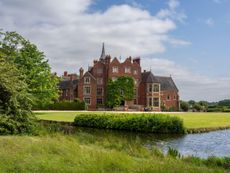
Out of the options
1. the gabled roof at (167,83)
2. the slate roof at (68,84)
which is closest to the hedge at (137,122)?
the slate roof at (68,84)

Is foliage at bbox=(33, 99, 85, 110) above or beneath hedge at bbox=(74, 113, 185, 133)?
above

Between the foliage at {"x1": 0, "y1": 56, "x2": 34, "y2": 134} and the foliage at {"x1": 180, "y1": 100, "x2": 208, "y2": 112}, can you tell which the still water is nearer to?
the foliage at {"x1": 0, "y1": 56, "x2": 34, "y2": 134}

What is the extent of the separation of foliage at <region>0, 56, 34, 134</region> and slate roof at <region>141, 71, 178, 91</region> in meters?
55.0

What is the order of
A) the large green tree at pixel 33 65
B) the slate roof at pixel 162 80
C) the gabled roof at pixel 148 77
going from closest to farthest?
the large green tree at pixel 33 65 → the gabled roof at pixel 148 77 → the slate roof at pixel 162 80

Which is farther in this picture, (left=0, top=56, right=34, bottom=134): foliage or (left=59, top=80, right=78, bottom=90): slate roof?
(left=59, top=80, right=78, bottom=90): slate roof

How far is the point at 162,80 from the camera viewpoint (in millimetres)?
82125

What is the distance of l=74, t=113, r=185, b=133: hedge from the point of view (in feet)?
91.7

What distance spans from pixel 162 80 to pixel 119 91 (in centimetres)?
1629

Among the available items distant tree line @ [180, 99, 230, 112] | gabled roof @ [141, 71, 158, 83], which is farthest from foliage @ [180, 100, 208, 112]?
gabled roof @ [141, 71, 158, 83]

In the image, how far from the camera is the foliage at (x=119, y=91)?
2697 inches

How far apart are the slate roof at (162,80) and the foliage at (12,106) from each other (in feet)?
180

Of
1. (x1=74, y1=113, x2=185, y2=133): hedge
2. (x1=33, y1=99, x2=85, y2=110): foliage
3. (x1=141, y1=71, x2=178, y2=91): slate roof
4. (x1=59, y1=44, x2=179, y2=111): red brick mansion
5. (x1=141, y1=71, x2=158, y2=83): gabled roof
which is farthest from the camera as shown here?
(x1=141, y1=71, x2=178, y2=91): slate roof

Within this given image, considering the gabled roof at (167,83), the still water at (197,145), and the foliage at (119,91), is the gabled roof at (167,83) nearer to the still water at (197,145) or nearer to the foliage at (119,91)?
the foliage at (119,91)

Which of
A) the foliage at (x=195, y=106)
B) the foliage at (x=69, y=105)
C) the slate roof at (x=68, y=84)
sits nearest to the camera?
the foliage at (x=69, y=105)
